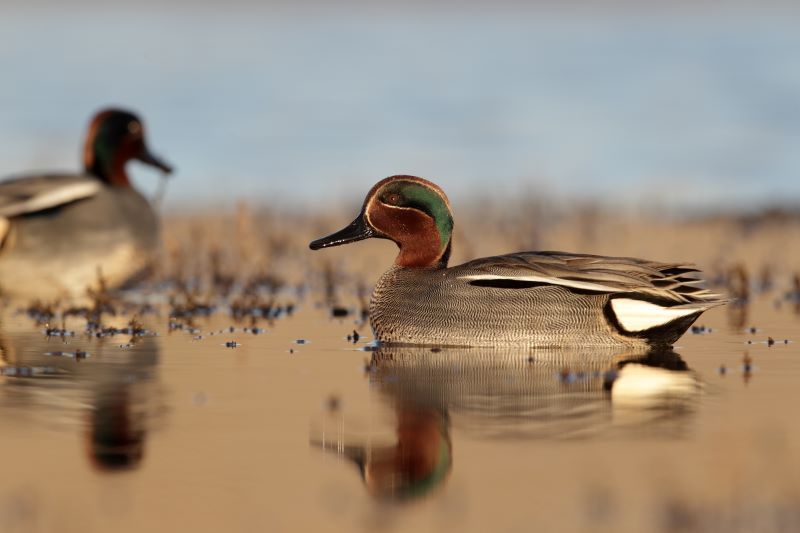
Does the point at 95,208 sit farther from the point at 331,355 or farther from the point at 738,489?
the point at 738,489

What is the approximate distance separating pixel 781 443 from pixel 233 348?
4.06 meters

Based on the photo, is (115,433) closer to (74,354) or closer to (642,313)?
(74,354)

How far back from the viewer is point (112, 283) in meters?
12.4

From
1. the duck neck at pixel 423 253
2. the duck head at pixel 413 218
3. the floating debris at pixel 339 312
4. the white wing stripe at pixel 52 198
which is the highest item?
the white wing stripe at pixel 52 198

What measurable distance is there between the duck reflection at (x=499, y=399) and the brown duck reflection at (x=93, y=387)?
2.53 ft

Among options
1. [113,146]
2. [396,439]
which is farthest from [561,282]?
[113,146]

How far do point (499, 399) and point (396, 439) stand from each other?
1062mm

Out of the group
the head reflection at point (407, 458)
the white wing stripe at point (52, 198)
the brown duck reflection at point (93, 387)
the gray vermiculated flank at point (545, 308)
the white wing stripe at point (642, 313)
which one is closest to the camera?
the head reflection at point (407, 458)

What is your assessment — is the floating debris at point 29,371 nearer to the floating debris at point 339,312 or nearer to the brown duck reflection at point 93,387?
the brown duck reflection at point 93,387

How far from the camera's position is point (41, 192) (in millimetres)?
12086

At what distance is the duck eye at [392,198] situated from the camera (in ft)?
30.0

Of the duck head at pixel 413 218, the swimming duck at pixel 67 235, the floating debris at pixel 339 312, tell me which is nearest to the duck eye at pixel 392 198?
the duck head at pixel 413 218

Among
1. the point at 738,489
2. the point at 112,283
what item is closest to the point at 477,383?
the point at 738,489

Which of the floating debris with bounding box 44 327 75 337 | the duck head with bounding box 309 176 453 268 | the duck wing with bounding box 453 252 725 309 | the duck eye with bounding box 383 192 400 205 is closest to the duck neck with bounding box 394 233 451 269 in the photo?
the duck head with bounding box 309 176 453 268
